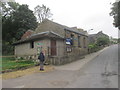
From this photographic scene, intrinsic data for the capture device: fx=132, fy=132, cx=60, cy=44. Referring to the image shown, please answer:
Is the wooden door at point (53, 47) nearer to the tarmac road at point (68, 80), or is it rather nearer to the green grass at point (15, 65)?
the green grass at point (15, 65)

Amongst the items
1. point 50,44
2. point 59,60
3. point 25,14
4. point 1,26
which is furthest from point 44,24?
point 1,26

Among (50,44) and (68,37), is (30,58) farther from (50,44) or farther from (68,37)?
(68,37)

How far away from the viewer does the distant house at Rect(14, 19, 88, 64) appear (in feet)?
55.2

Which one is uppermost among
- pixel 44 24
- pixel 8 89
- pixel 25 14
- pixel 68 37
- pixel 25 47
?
pixel 25 14

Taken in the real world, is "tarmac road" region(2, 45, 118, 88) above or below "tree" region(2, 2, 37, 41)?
below

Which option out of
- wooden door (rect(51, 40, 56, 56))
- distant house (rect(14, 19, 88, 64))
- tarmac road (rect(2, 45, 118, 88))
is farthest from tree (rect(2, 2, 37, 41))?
tarmac road (rect(2, 45, 118, 88))

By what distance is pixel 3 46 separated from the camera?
3756cm

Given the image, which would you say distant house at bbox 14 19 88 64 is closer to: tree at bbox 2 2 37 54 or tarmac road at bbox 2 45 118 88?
tarmac road at bbox 2 45 118 88

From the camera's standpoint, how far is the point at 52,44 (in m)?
18.2

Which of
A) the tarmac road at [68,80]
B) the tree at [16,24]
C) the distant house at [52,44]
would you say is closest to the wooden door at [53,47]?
the distant house at [52,44]

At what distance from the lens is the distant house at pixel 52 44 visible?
16.8 meters

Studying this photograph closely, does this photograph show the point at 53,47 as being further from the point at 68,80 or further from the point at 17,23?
the point at 17,23

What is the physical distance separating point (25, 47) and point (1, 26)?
57.4ft

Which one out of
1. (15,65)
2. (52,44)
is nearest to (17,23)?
(52,44)
